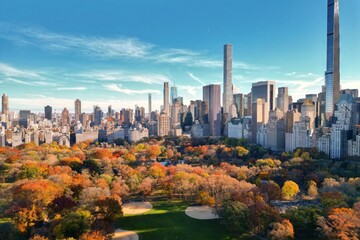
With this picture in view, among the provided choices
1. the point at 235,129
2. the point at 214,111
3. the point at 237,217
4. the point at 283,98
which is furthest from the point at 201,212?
the point at 283,98

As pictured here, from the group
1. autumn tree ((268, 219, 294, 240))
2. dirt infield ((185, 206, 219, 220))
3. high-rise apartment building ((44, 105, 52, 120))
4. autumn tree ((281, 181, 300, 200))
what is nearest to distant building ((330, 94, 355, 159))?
autumn tree ((281, 181, 300, 200))

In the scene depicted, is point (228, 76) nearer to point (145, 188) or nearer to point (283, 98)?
point (283, 98)

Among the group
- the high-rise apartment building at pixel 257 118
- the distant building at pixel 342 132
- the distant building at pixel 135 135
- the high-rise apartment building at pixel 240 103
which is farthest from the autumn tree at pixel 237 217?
the high-rise apartment building at pixel 240 103

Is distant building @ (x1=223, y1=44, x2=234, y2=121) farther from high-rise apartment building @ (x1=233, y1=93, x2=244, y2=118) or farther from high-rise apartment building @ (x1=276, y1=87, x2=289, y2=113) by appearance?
high-rise apartment building @ (x1=276, y1=87, x2=289, y2=113)

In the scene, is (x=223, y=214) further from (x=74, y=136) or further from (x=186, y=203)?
(x=74, y=136)

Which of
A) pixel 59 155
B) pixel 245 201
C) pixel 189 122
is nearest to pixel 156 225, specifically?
pixel 245 201

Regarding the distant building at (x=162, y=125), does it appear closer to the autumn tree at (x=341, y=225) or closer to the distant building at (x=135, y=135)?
the distant building at (x=135, y=135)
